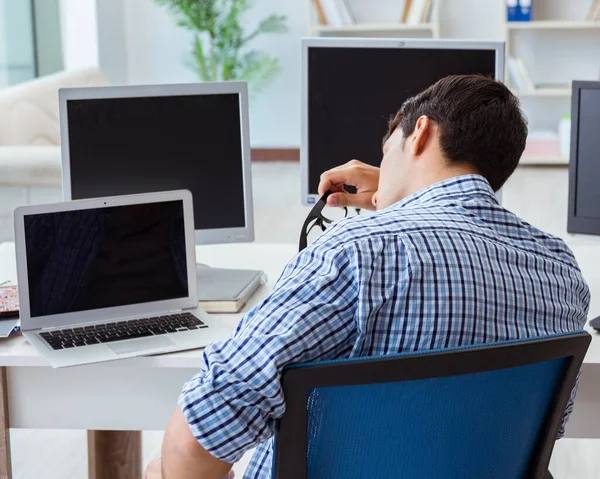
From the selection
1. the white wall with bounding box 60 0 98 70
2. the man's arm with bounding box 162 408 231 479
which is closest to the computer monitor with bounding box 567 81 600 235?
the man's arm with bounding box 162 408 231 479

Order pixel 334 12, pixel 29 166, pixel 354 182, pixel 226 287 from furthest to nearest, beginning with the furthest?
pixel 334 12
pixel 29 166
pixel 354 182
pixel 226 287

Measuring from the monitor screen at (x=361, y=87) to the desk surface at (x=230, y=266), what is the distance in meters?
0.24

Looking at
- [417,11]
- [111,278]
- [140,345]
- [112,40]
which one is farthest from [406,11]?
[140,345]

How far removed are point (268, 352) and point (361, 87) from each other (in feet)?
4.45

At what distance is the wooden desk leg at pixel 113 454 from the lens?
2.13 metres

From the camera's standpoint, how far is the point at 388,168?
140 centimetres

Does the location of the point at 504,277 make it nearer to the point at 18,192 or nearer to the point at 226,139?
the point at 226,139

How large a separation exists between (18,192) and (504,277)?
337 centimetres

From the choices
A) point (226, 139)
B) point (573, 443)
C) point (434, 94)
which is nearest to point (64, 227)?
point (226, 139)

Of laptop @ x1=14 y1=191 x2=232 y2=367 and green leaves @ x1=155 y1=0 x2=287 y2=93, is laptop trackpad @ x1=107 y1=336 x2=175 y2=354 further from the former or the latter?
green leaves @ x1=155 y1=0 x2=287 y2=93

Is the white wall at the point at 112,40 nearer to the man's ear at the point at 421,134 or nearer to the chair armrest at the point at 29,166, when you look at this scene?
the chair armrest at the point at 29,166

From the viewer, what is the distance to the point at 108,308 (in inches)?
66.9

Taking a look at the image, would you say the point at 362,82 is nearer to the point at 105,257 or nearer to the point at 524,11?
the point at 105,257

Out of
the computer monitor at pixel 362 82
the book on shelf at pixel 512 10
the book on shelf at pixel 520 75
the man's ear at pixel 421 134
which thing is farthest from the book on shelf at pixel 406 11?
the man's ear at pixel 421 134
